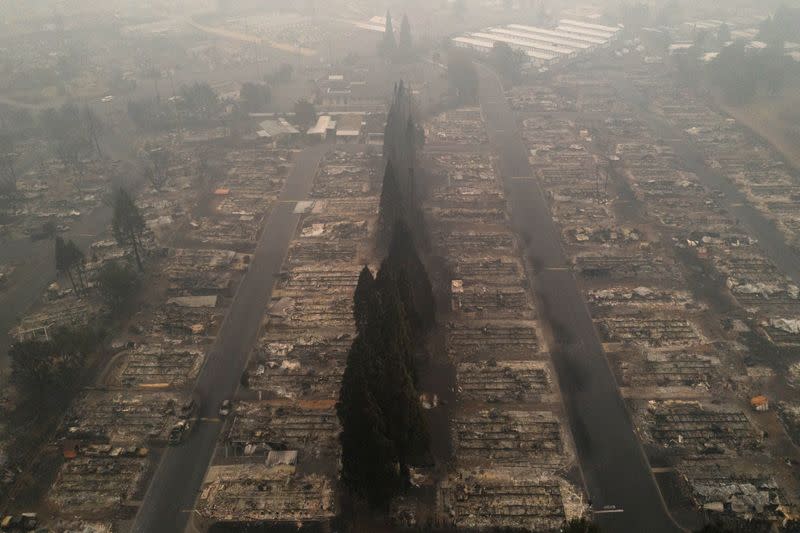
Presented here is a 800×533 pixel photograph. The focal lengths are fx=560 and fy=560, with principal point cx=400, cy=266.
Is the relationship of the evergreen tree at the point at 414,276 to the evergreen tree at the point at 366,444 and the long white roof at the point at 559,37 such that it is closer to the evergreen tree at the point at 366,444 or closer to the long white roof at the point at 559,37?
the evergreen tree at the point at 366,444

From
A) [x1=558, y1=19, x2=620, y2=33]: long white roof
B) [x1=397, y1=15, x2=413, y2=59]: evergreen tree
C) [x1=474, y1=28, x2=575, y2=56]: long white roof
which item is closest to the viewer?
[x1=397, y1=15, x2=413, y2=59]: evergreen tree

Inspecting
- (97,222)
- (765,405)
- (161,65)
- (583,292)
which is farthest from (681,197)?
(161,65)

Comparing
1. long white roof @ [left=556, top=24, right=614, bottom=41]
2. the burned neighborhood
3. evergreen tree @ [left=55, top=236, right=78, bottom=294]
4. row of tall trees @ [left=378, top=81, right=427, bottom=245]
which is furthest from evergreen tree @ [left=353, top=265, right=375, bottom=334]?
long white roof @ [left=556, top=24, right=614, bottom=41]

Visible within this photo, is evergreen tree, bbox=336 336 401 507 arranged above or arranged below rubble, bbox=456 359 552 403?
above

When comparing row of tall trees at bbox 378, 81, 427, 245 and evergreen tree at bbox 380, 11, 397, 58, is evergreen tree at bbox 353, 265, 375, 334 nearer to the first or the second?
row of tall trees at bbox 378, 81, 427, 245

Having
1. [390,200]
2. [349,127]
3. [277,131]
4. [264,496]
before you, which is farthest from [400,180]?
[264,496]

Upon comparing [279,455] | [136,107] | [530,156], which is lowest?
[279,455]

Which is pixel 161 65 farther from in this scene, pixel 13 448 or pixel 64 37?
pixel 13 448
